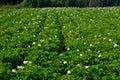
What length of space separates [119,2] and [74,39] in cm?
5124

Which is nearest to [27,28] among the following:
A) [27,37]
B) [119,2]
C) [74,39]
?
[27,37]

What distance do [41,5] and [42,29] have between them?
135ft

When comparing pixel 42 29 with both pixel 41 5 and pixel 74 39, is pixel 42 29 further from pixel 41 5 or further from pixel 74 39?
pixel 41 5

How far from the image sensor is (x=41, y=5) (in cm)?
6156

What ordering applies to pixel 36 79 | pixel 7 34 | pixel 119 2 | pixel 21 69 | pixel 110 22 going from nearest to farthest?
pixel 36 79 < pixel 21 69 < pixel 7 34 < pixel 110 22 < pixel 119 2

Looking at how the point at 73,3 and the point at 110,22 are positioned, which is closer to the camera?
the point at 110,22

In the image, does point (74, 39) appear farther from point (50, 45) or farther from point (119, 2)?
point (119, 2)

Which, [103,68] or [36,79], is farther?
[103,68]

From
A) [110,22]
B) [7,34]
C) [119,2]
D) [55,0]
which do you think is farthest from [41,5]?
[7,34]

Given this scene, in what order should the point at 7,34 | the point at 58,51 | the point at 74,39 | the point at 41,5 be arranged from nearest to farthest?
the point at 58,51, the point at 74,39, the point at 7,34, the point at 41,5

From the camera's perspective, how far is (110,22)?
23.7m

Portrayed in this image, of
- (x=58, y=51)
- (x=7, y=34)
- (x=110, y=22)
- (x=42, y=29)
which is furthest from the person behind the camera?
(x=110, y=22)

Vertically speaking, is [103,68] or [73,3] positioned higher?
[103,68]

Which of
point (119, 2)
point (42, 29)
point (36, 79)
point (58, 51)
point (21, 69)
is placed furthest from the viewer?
point (119, 2)
